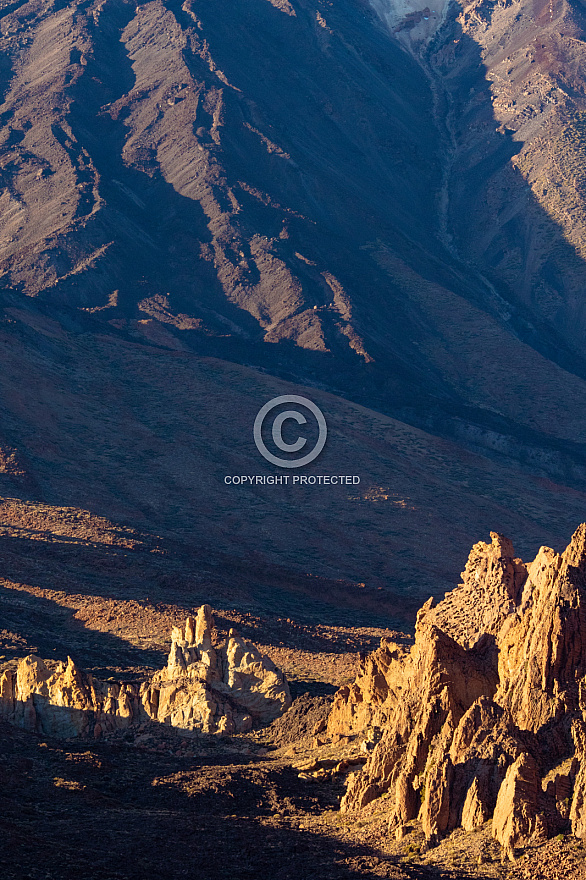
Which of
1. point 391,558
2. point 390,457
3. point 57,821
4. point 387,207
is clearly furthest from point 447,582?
point 387,207

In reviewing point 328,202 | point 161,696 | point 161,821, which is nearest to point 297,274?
point 328,202

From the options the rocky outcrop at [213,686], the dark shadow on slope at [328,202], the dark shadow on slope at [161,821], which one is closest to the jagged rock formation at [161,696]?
the rocky outcrop at [213,686]

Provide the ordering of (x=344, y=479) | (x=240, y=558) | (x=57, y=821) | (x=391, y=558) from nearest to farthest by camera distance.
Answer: (x=57, y=821), (x=240, y=558), (x=391, y=558), (x=344, y=479)

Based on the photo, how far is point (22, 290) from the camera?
4262 inches

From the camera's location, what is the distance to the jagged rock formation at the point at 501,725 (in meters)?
23.7

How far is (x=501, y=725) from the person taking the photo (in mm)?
24953

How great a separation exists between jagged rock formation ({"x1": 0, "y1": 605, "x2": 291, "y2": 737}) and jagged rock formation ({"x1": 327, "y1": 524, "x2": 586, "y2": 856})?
23.1 feet

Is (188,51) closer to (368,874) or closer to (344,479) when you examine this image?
(344,479)

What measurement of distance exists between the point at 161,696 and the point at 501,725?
15.3 metres

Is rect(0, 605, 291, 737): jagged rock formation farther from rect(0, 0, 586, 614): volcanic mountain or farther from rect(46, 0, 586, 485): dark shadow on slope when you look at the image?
rect(46, 0, 586, 485): dark shadow on slope

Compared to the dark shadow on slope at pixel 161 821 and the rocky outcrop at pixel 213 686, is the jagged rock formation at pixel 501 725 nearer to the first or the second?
the dark shadow on slope at pixel 161 821

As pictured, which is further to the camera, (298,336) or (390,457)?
(298,336)

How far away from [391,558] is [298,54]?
100m

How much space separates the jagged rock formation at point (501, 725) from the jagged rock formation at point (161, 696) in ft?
23.1
